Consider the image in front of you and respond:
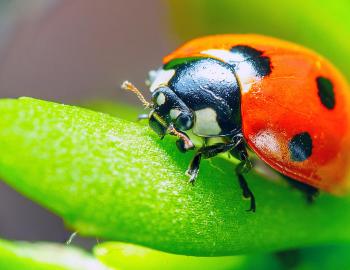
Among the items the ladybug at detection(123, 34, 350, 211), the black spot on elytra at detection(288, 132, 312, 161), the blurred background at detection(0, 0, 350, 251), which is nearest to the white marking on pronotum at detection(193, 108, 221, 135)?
the ladybug at detection(123, 34, 350, 211)

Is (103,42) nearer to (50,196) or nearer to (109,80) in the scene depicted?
(109,80)

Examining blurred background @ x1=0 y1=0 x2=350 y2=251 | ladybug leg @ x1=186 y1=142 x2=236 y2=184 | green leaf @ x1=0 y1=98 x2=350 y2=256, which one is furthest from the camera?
blurred background @ x1=0 y1=0 x2=350 y2=251

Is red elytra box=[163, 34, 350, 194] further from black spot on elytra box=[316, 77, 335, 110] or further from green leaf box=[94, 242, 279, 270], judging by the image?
green leaf box=[94, 242, 279, 270]

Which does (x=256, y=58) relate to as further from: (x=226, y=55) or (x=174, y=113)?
(x=174, y=113)

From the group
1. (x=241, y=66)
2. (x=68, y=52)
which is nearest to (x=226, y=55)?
(x=241, y=66)

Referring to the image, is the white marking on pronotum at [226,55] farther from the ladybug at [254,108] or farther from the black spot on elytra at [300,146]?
the black spot on elytra at [300,146]

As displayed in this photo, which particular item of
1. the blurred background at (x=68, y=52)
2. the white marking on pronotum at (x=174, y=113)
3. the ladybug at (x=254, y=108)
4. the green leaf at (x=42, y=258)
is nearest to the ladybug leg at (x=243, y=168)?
the ladybug at (x=254, y=108)
